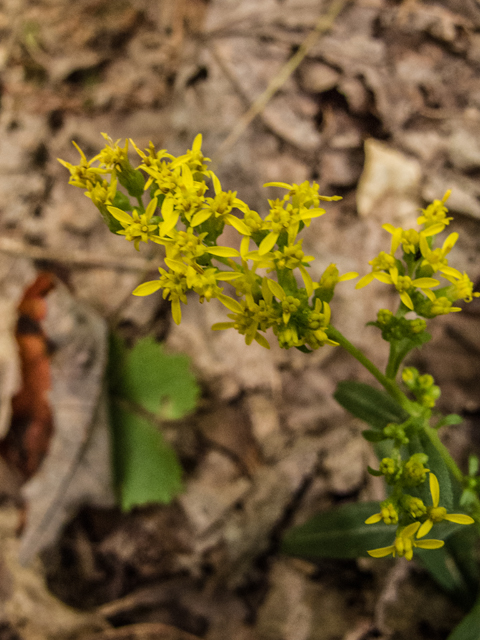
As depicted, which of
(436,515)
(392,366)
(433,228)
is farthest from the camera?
(392,366)

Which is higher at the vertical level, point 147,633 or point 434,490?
point 434,490

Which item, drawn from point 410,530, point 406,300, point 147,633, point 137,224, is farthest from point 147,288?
point 147,633

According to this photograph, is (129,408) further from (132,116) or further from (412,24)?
(412,24)

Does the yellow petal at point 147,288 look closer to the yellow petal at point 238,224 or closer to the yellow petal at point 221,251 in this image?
the yellow petal at point 221,251

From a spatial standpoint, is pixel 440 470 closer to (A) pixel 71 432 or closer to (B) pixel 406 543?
(B) pixel 406 543

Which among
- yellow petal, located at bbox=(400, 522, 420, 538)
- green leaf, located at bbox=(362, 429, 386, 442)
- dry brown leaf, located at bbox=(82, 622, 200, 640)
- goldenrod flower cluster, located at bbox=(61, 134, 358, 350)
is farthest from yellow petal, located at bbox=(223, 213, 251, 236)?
dry brown leaf, located at bbox=(82, 622, 200, 640)
